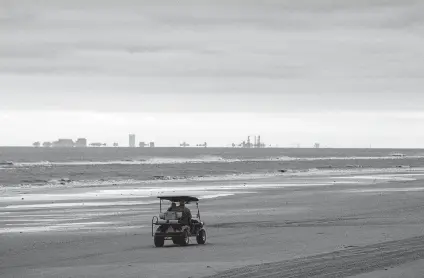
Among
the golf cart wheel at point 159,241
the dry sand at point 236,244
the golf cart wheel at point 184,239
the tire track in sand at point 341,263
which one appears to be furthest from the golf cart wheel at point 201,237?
the tire track in sand at point 341,263

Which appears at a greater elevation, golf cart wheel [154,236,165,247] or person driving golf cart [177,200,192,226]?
person driving golf cart [177,200,192,226]

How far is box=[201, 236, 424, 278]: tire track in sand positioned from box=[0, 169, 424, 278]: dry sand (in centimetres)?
3

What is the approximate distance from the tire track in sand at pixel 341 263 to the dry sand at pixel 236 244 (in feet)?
0.09

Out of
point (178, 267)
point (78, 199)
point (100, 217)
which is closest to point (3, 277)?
point (178, 267)

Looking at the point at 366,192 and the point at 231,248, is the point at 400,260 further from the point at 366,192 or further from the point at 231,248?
the point at 366,192

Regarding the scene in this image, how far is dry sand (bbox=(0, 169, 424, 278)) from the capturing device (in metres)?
22.0

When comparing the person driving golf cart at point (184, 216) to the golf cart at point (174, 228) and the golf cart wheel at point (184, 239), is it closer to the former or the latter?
the golf cart at point (174, 228)

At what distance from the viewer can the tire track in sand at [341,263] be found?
2094cm

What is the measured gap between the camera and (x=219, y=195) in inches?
2247

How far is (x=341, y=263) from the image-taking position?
22.7m

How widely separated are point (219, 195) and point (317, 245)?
30.0 meters

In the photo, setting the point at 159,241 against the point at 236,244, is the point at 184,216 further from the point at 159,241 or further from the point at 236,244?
the point at 236,244

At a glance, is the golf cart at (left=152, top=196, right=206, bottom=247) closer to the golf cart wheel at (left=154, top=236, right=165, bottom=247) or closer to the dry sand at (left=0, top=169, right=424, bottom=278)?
the golf cart wheel at (left=154, top=236, right=165, bottom=247)

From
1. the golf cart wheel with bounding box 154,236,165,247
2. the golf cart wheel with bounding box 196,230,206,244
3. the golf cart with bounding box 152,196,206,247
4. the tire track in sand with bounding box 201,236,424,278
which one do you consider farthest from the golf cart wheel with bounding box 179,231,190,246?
the tire track in sand with bounding box 201,236,424,278
